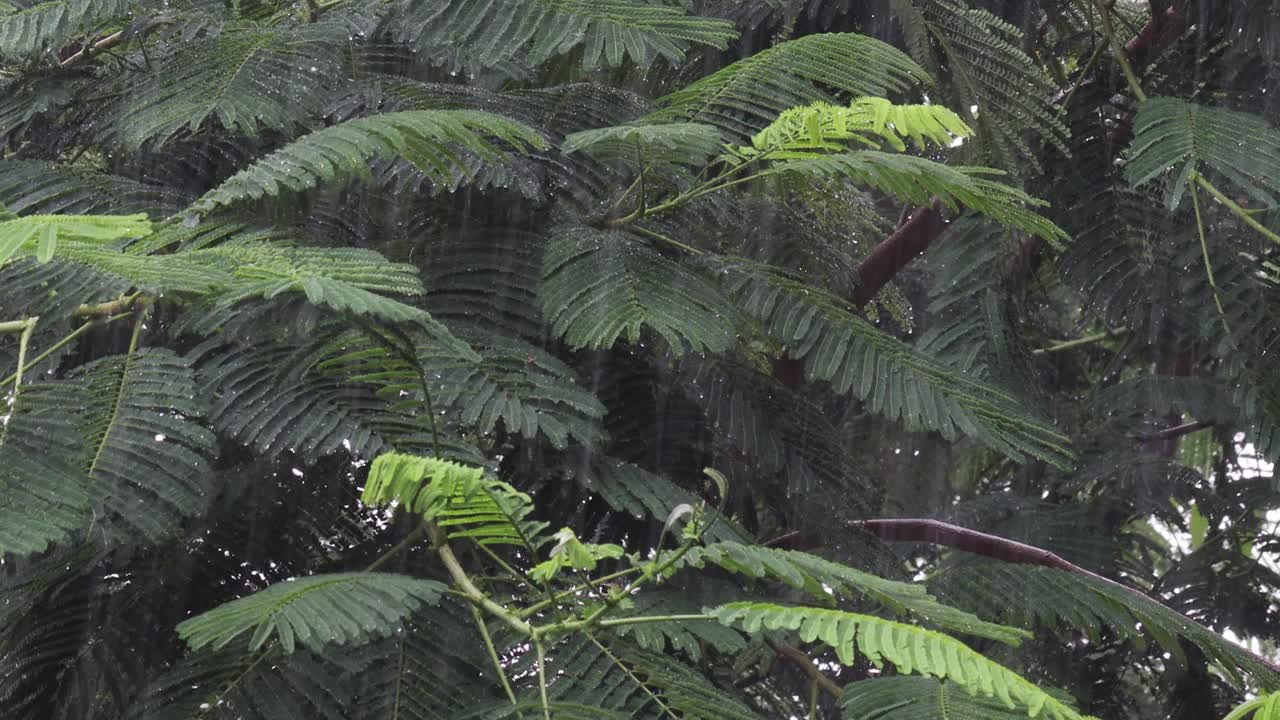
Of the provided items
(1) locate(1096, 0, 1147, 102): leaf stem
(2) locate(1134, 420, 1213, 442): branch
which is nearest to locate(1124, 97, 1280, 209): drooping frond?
(1) locate(1096, 0, 1147, 102): leaf stem

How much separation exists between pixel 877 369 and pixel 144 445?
0.81m

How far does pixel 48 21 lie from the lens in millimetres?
1794

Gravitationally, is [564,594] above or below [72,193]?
below

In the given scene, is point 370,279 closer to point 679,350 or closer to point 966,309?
point 679,350

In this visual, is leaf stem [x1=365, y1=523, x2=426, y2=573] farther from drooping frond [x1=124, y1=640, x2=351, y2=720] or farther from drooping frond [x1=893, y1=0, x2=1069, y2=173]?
drooping frond [x1=893, y1=0, x2=1069, y2=173]

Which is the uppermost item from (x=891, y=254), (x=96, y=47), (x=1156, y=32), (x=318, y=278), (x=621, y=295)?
(x=1156, y=32)

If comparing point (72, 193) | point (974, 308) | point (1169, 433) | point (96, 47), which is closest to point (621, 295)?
point (72, 193)

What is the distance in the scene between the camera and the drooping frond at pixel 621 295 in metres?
1.49

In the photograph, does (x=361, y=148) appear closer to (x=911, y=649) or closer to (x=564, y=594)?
(x=564, y=594)

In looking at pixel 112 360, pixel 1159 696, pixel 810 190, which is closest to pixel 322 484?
pixel 112 360

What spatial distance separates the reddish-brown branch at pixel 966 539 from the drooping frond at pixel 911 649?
0.83 meters

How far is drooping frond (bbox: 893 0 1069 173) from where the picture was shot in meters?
2.07

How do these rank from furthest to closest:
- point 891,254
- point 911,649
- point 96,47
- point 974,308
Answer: point 891,254 < point 974,308 < point 96,47 < point 911,649

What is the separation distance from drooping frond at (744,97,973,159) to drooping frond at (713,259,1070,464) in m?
0.20
